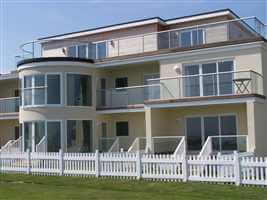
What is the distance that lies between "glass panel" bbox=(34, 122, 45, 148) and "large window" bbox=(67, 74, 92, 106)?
6.72 ft

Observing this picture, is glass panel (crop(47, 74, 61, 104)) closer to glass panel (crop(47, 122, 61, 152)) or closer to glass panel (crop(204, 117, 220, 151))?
glass panel (crop(47, 122, 61, 152))

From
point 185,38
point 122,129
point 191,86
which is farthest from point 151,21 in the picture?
point 191,86

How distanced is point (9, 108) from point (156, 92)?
1278 centimetres

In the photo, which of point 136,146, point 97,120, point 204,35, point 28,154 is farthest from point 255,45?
point 28,154

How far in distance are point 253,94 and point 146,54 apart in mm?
7202

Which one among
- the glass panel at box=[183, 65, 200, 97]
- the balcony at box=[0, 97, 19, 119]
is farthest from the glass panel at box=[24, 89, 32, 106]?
the glass panel at box=[183, 65, 200, 97]

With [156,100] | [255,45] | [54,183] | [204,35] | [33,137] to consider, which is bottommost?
[54,183]

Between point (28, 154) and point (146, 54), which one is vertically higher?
point (146, 54)

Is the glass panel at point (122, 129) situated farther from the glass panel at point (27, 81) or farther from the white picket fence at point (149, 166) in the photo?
the white picket fence at point (149, 166)

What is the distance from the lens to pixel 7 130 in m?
33.4

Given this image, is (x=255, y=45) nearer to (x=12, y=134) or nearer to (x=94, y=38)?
(x=94, y=38)

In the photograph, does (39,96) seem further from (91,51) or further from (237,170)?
(237,170)

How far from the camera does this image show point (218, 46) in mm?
22031

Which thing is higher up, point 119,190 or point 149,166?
point 149,166
